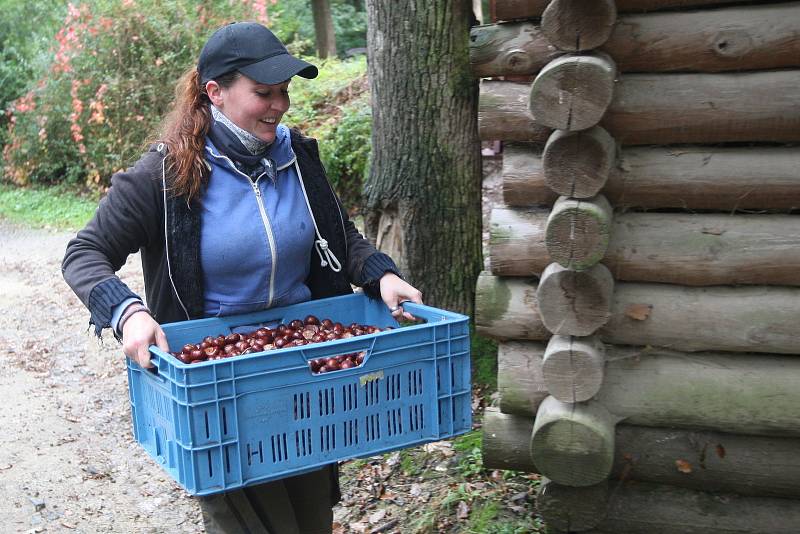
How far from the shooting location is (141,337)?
3.00 meters

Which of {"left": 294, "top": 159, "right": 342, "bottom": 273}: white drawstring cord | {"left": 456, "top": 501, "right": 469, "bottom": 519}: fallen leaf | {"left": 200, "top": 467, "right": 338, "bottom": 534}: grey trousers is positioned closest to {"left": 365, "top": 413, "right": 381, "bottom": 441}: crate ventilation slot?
{"left": 200, "top": 467, "right": 338, "bottom": 534}: grey trousers

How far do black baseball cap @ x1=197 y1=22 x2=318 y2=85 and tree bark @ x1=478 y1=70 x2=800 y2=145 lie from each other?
1.26m

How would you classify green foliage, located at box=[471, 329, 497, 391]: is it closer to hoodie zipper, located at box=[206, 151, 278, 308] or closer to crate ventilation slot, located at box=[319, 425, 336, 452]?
hoodie zipper, located at box=[206, 151, 278, 308]

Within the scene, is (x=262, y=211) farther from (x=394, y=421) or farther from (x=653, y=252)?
(x=653, y=252)

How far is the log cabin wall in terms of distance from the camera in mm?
3537

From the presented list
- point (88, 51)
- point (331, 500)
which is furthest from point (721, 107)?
point (88, 51)

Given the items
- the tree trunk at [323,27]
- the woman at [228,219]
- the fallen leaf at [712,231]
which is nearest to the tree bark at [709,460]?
the fallen leaf at [712,231]

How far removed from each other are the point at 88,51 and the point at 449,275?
11.7 m

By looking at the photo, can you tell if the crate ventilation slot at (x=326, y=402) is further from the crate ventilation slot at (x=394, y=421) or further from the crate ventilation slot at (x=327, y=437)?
the crate ventilation slot at (x=394, y=421)

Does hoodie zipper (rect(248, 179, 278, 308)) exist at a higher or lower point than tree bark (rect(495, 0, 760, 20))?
lower

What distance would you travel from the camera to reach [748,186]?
3.64 m

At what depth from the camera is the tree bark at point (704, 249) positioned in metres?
3.62

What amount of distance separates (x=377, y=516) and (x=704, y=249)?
2.26 meters

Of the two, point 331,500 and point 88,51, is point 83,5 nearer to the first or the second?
point 88,51
